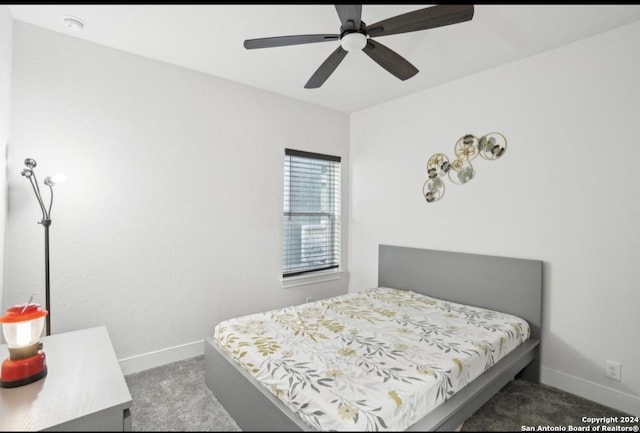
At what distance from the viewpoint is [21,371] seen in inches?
51.6

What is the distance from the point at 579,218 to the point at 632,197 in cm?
31

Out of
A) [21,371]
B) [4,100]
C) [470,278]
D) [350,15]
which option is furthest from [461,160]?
[4,100]

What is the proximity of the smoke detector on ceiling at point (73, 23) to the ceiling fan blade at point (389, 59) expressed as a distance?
1.90 metres

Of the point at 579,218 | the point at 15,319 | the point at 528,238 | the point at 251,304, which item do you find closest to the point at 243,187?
the point at 251,304

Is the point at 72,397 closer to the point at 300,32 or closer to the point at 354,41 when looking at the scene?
the point at 354,41

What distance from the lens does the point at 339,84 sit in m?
3.10

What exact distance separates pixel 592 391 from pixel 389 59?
2.65m

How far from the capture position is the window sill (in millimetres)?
3447

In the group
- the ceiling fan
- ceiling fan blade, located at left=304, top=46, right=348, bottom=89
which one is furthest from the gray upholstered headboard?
ceiling fan blade, located at left=304, top=46, right=348, bottom=89

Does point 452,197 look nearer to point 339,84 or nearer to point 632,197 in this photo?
point 632,197

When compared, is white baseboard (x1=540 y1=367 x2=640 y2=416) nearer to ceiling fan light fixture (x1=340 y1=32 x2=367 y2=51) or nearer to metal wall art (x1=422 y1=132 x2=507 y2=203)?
metal wall art (x1=422 y1=132 x2=507 y2=203)

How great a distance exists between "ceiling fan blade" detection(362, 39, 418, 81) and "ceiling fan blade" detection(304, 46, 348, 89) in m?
0.15

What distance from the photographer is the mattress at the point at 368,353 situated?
51.0 inches

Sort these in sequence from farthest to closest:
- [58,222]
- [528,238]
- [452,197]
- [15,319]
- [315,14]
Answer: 1. [452,197]
2. [528,238]
3. [58,222]
4. [315,14]
5. [15,319]
